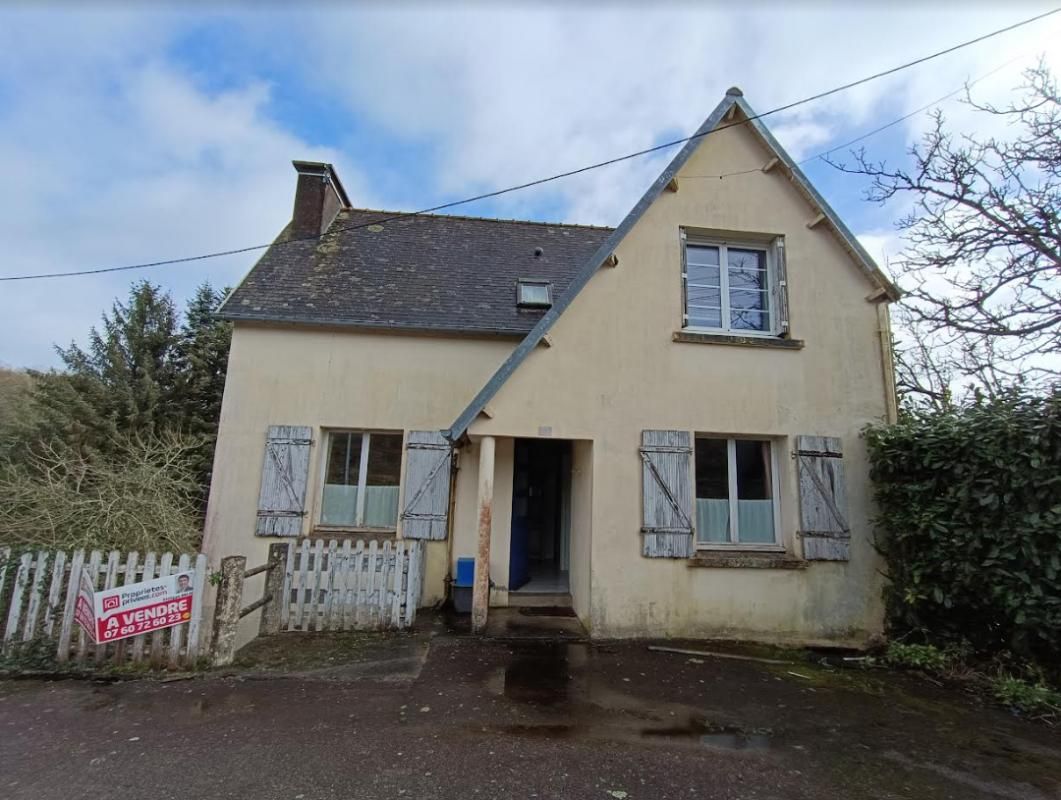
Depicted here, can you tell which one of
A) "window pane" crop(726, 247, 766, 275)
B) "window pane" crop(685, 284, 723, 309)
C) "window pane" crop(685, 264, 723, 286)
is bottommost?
"window pane" crop(685, 284, 723, 309)

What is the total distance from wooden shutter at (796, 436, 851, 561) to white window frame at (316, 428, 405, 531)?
5759 millimetres

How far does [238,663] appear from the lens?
15.4ft

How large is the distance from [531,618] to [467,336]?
14.6 feet

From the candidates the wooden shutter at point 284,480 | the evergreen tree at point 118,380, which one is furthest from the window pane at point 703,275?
the evergreen tree at point 118,380

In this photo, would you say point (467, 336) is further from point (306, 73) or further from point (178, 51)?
point (178, 51)

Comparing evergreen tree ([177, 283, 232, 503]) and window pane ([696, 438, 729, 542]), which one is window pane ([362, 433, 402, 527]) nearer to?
window pane ([696, 438, 729, 542])

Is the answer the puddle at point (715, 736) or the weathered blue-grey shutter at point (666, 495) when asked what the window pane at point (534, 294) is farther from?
the puddle at point (715, 736)

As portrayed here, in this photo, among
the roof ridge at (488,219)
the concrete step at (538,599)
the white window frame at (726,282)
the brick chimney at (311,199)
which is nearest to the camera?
the white window frame at (726,282)

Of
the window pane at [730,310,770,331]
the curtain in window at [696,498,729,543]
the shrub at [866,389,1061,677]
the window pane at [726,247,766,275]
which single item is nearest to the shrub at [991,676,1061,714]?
the shrub at [866,389,1061,677]

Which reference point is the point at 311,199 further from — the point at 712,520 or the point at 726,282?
the point at 712,520

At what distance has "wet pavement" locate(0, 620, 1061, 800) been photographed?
9.45 feet

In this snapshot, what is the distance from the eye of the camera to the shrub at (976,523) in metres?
4.45

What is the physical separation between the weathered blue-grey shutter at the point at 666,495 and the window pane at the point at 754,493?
2.78 ft

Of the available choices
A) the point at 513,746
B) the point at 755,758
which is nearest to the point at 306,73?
the point at 513,746
